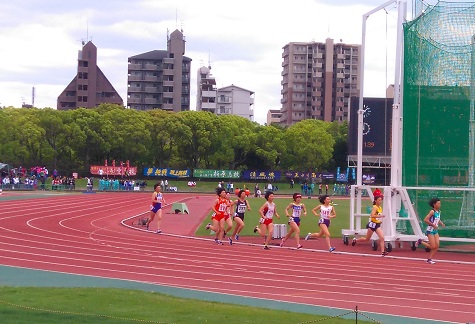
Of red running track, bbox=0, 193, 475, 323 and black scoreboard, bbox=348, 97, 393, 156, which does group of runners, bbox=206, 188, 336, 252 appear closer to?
red running track, bbox=0, 193, 475, 323

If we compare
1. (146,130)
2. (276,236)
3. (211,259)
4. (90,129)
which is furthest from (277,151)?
(211,259)

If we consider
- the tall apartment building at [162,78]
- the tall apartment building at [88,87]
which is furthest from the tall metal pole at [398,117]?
the tall apartment building at [162,78]

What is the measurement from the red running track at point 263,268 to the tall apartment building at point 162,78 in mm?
85170

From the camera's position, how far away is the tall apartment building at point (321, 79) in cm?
11694

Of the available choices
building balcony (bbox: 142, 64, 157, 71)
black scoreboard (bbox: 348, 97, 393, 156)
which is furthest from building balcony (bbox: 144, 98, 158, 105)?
black scoreboard (bbox: 348, 97, 393, 156)

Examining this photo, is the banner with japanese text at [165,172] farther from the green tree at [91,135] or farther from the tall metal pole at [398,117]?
the tall metal pole at [398,117]

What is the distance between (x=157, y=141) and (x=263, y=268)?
67425 mm

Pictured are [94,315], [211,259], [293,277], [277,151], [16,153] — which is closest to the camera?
[94,315]

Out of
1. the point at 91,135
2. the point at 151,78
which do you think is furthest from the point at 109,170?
the point at 151,78

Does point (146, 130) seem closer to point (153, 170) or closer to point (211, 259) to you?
A: point (153, 170)

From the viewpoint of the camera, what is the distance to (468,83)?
21.6 meters

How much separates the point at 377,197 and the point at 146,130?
61.6 meters

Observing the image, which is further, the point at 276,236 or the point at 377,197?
the point at 276,236

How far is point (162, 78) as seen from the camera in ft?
362
